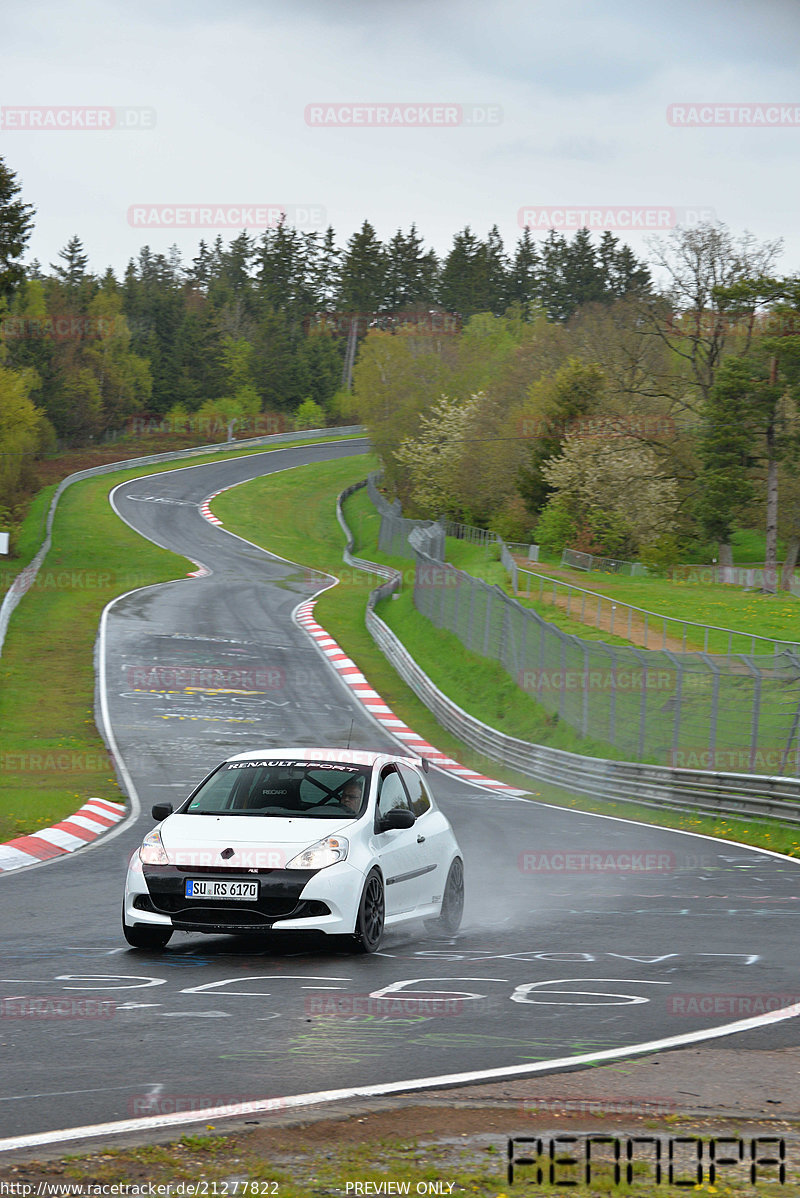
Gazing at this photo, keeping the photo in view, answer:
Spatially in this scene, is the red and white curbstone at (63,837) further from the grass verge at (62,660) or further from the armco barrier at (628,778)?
the armco barrier at (628,778)

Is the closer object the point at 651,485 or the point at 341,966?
the point at 341,966

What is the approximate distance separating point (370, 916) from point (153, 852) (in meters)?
1.59

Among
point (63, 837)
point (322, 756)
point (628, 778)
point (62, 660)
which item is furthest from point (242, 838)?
point (62, 660)

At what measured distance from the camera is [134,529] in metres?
66.2

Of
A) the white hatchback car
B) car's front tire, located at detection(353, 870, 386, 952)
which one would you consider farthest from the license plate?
car's front tire, located at detection(353, 870, 386, 952)

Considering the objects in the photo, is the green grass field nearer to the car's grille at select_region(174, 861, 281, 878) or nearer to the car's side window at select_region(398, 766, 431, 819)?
the car's side window at select_region(398, 766, 431, 819)

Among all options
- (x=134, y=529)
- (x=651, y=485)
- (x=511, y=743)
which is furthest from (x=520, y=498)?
(x=511, y=743)

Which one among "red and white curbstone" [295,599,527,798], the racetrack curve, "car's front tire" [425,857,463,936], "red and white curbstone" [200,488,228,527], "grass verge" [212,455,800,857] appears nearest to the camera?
the racetrack curve

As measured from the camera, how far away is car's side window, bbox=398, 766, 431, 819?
35.9ft

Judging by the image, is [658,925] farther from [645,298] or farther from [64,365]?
[64,365]

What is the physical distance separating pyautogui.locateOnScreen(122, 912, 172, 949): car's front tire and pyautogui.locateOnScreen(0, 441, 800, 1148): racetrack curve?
87mm

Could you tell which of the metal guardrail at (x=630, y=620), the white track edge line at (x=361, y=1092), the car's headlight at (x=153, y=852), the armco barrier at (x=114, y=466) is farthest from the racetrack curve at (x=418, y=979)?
the armco barrier at (x=114, y=466)

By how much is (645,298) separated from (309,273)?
88482 millimetres

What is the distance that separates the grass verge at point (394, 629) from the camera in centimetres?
2173
